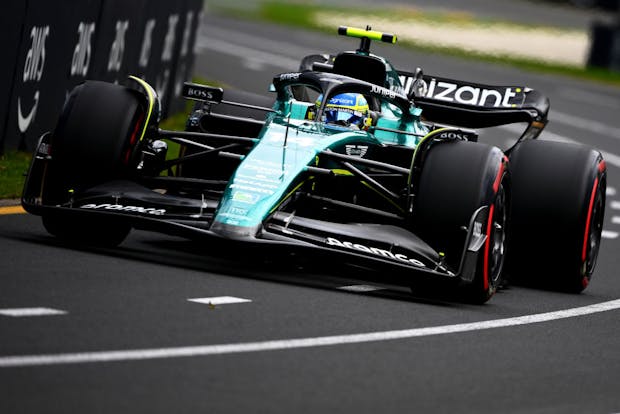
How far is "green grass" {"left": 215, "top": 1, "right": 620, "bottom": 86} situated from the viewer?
131ft

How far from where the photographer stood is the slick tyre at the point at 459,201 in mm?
10062

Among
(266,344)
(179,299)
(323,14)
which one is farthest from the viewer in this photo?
(323,14)

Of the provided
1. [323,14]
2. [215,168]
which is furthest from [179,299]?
[323,14]

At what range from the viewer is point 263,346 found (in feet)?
25.8

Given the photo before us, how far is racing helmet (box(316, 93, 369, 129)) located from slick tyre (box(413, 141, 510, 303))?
1.27m

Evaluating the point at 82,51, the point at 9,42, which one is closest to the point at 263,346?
the point at 9,42

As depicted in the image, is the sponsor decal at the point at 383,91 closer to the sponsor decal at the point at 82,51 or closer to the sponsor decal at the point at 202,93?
the sponsor decal at the point at 202,93

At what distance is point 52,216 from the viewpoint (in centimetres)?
1045

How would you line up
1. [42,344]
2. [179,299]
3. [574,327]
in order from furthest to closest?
1. [574,327]
2. [179,299]
3. [42,344]

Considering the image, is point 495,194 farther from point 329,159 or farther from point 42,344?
point 42,344

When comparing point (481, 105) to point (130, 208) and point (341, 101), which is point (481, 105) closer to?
point (341, 101)

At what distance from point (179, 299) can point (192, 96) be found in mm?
2514

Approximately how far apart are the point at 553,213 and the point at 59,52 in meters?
5.80

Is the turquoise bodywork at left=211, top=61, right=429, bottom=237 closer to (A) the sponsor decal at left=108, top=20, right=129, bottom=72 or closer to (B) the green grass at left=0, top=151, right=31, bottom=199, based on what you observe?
(B) the green grass at left=0, top=151, right=31, bottom=199
